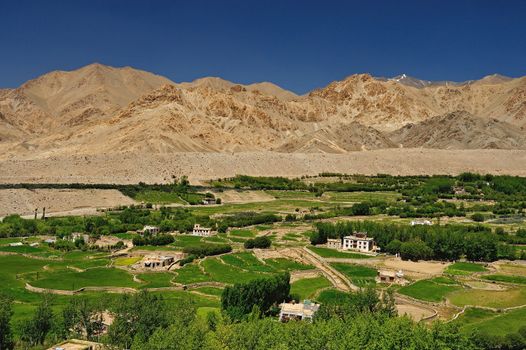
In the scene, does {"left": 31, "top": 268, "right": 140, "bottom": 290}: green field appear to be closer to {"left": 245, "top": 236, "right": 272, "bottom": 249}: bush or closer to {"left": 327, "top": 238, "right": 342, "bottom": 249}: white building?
{"left": 245, "top": 236, "right": 272, "bottom": 249}: bush

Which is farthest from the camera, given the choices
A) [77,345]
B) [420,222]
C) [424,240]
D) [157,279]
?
[420,222]

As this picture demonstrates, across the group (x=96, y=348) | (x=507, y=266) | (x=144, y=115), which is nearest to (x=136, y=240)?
(x=96, y=348)

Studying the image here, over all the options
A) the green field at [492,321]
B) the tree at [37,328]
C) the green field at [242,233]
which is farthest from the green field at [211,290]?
the green field at [242,233]

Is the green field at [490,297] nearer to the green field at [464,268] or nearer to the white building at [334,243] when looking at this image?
the green field at [464,268]

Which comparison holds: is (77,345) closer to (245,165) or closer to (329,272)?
(329,272)

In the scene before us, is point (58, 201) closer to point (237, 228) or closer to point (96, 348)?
point (237, 228)

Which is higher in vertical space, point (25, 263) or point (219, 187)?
point (219, 187)

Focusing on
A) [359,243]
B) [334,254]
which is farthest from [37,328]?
[359,243]
